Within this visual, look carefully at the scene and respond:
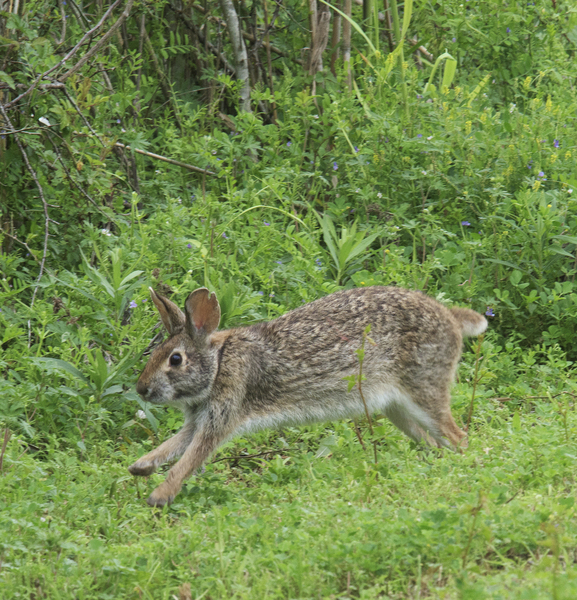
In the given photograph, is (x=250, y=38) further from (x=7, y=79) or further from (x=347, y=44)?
(x=7, y=79)

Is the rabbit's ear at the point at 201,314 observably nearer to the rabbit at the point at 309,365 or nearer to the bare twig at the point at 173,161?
the rabbit at the point at 309,365

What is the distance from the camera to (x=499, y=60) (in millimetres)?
9250

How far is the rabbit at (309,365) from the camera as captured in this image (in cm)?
512

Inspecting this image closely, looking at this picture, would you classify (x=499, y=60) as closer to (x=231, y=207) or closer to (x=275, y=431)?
(x=231, y=207)

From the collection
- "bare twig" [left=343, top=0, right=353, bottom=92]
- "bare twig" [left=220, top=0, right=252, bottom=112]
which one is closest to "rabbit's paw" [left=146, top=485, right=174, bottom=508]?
"bare twig" [left=220, top=0, right=252, bottom=112]

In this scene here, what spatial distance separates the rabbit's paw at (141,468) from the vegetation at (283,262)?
11 cm

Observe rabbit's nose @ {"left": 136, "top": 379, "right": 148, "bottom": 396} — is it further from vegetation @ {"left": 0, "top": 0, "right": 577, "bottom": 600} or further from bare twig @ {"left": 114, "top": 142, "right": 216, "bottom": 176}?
bare twig @ {"left": 114, "top": 142, "right": 216, "bottom": 176}

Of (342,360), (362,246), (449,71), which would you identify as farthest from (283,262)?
(449,71)

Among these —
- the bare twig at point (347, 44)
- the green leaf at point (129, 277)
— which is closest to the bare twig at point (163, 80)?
the bare twig at point (347, 44)

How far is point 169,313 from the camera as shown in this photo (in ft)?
16.8

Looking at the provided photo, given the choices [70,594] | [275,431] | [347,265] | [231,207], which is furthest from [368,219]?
[70,594]

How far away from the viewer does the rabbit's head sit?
4.99 meters

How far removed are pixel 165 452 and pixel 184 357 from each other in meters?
0.56

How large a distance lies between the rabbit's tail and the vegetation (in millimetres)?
323
